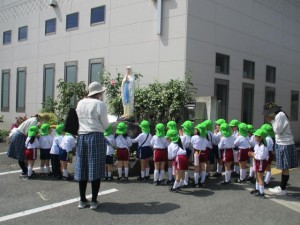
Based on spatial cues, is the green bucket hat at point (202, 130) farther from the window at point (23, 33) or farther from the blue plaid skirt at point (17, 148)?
the window at point (23, 33)

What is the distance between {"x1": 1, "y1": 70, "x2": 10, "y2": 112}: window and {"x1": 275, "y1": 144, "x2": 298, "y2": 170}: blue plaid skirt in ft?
57.7

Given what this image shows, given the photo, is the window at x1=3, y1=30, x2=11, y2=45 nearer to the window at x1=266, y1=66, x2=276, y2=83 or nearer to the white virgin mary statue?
the white virgin mary statue

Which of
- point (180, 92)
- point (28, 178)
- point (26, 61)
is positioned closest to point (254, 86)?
point (180, 92)

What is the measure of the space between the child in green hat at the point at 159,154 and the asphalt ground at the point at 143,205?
0.28 m

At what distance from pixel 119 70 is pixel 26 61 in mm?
7566

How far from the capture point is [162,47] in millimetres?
12938

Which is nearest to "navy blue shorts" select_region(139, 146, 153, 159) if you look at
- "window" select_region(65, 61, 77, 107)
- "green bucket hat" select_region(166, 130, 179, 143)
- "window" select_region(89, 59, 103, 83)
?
"green bucket hat" select_region(166, 130, 179, 143)

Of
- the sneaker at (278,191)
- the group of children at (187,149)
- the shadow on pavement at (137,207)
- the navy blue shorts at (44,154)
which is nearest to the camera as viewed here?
the shadow on pavement at (137,207)

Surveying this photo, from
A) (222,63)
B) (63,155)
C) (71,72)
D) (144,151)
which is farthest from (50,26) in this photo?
(144,151)

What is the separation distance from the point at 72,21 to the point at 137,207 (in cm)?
1262

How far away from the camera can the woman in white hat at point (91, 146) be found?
19.1 ft

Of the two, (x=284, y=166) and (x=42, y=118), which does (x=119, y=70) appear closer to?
(x=42, y=118)

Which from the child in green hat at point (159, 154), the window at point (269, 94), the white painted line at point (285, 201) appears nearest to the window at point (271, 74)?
the window at point (269, 94)

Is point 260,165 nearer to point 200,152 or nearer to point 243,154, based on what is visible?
point 243,154
